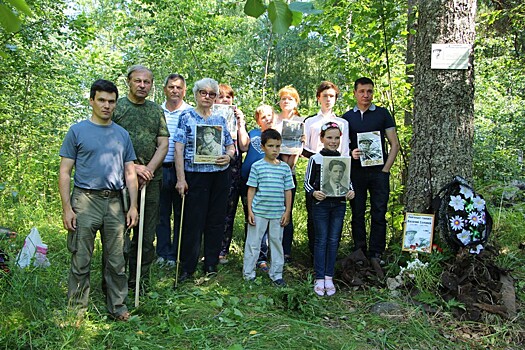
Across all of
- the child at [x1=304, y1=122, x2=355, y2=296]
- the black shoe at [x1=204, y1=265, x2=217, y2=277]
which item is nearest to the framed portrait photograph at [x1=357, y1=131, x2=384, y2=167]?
the child at [x1=304, y1=122, x2=355, y2=296]

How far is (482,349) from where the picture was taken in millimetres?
3383

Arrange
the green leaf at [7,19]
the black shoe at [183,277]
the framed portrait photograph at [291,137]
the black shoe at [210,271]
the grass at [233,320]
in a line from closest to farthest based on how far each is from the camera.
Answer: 1. the green leaf at [7,19]
2. the grass at [233,320]
3. the black shoe at [183,277]
4. the black shoe at [210,271]
5. the framed portrait photograph at [291,137]

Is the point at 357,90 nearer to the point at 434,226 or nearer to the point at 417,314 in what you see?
the point at 434,226

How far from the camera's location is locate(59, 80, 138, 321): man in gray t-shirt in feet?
11.1

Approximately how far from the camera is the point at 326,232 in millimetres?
4605

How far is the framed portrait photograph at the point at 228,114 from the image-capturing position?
4809 mm

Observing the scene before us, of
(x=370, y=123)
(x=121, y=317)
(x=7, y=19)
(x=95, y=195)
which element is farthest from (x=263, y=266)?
(x=7, y=19)

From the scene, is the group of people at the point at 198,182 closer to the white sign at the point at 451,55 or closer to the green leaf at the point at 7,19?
the white sign at the point at 451,55

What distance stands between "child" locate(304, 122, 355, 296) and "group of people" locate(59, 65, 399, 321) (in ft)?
0.03

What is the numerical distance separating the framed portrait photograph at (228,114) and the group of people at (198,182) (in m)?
0.06

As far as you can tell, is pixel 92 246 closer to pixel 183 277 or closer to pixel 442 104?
pixel 183 277

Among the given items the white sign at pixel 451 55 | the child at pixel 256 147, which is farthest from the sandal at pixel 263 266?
the white sign at pixel 451 55

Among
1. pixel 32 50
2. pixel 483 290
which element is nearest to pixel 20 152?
pixel 32 50

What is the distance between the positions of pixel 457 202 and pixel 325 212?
4.20ft
